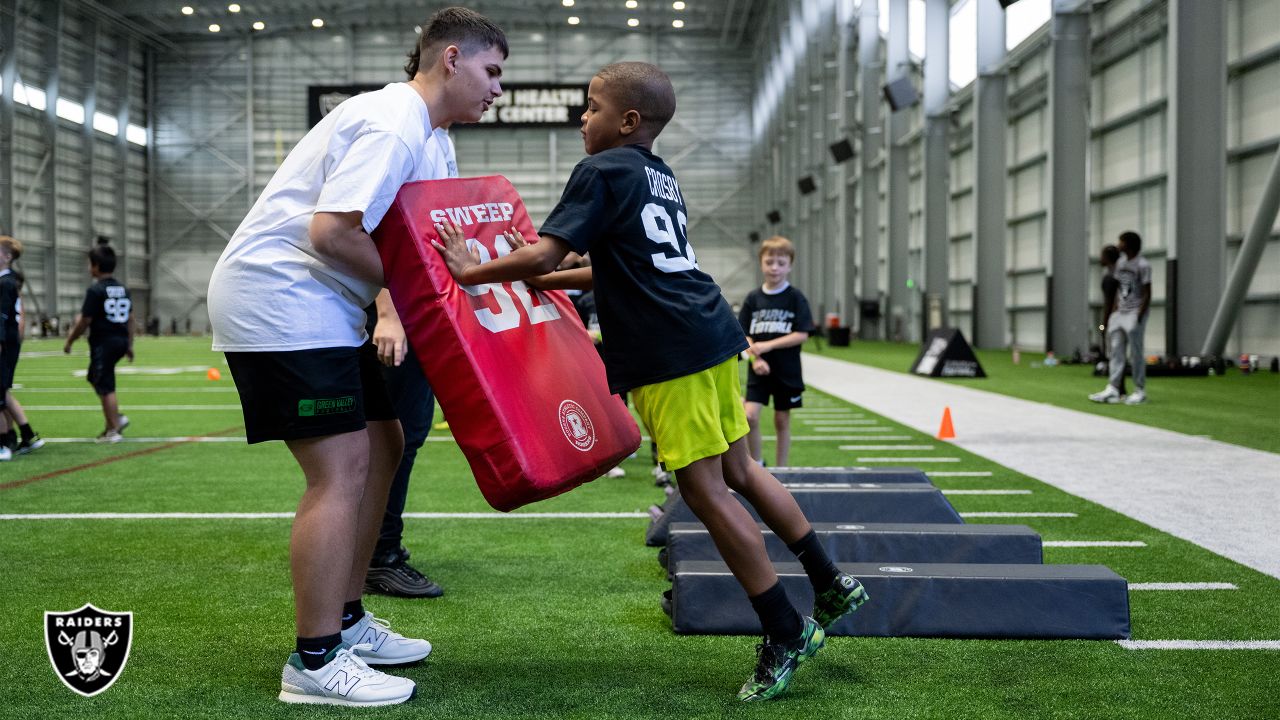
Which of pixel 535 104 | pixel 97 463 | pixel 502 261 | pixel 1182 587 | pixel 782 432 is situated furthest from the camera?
pixel 535 104

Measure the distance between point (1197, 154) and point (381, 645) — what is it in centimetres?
1642

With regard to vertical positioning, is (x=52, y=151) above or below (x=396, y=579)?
above

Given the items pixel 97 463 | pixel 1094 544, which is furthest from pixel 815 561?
pixel 97 463

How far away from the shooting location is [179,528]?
5.83 meters

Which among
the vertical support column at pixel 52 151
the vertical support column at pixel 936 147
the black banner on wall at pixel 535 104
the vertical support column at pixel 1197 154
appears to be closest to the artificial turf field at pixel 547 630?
the vertical support column at pixel 1197 154

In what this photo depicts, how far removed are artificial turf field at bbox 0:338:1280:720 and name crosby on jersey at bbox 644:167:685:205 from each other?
140 cm

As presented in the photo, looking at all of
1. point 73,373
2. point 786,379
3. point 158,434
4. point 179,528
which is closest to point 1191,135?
point 786,379

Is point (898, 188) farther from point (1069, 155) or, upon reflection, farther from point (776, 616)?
point (776, 616)

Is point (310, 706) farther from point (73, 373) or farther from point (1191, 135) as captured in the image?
point (73, 373)

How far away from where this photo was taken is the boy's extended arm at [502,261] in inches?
119

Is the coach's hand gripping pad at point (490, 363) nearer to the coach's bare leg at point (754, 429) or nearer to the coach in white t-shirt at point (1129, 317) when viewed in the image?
the coach's bare leg at point (754, 429)

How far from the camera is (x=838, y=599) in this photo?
3395 millimetres

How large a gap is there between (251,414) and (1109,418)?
390 inches

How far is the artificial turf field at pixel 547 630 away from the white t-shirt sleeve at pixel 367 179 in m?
1.33
